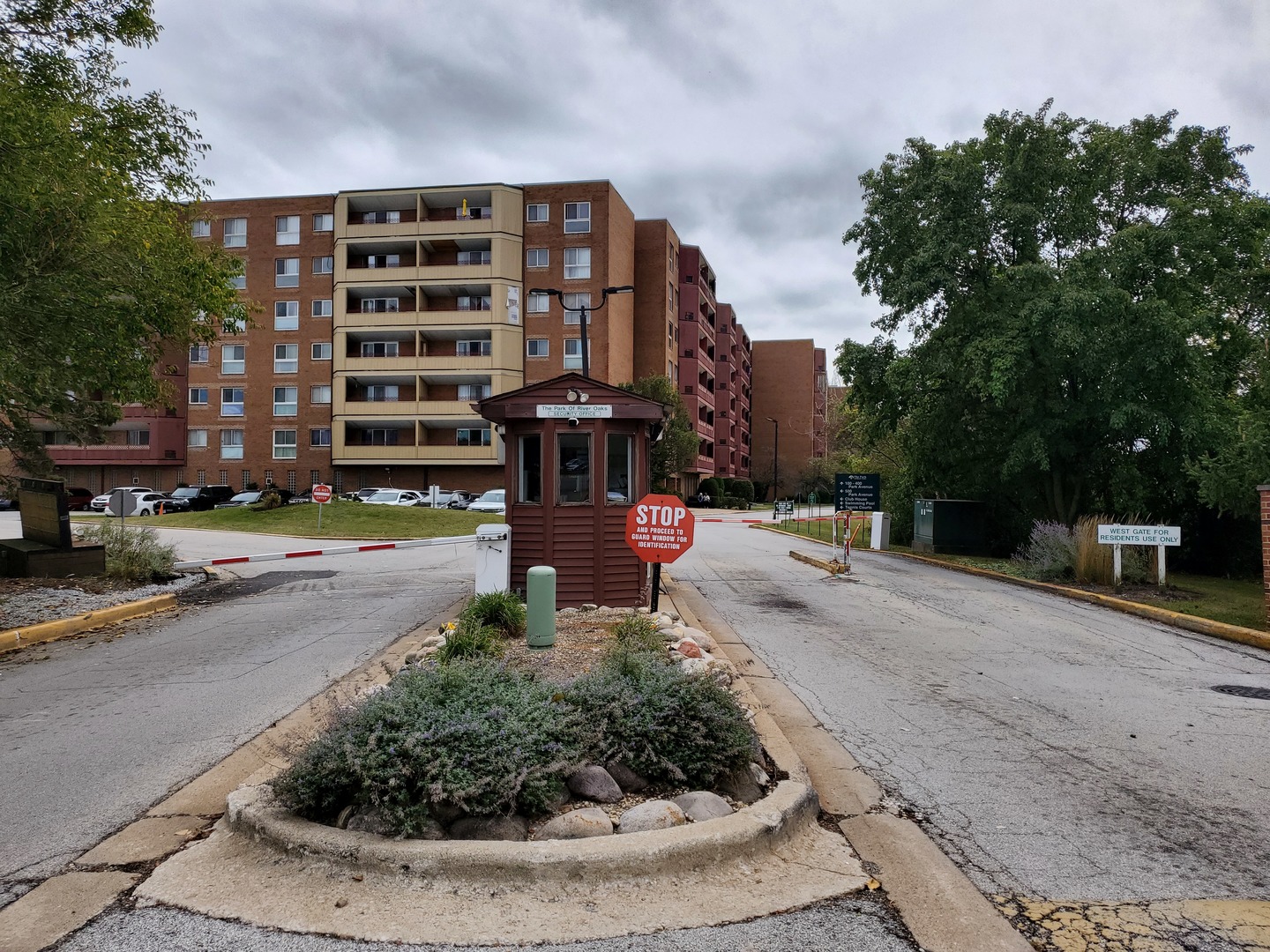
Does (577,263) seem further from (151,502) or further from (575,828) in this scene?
(575,828)

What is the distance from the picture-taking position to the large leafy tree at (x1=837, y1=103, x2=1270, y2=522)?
18719 millimetres

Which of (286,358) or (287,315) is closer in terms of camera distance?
(287,315)

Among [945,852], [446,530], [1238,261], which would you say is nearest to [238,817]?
[945,852]

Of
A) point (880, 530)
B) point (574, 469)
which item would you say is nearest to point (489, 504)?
point (880, 530)

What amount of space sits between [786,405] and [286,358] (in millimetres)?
64922

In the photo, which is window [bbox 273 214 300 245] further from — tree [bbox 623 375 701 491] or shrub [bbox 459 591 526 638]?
shrub [bbox 459 591 526 638]

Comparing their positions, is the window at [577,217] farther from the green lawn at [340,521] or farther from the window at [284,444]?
the green lawn at [340,521]

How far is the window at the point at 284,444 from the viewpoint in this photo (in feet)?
182

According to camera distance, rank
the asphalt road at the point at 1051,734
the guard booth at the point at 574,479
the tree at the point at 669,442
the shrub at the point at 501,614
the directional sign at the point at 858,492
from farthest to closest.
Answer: the tree at the point at 669,442 < the directional sign at the point at 858,492 < the guard booth at the point at 574,479 < the shrub at the point at 501,614 < the asphalt road at the point at 1051,734

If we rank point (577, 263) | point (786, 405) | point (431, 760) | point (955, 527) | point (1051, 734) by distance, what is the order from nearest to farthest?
point (431, 760) < point (1051, 734) < point (955, 527) < point (577, 263) < point (786, 405)

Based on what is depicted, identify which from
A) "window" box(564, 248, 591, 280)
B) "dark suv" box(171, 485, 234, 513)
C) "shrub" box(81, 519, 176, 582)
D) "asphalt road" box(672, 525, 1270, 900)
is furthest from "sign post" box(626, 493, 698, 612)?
"window" box(564, 248, 591, 280)

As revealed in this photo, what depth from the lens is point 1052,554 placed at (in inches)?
681

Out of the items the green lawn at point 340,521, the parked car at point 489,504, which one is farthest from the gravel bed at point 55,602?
the parked car at point 489,504

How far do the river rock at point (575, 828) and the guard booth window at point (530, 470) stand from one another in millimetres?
7171
